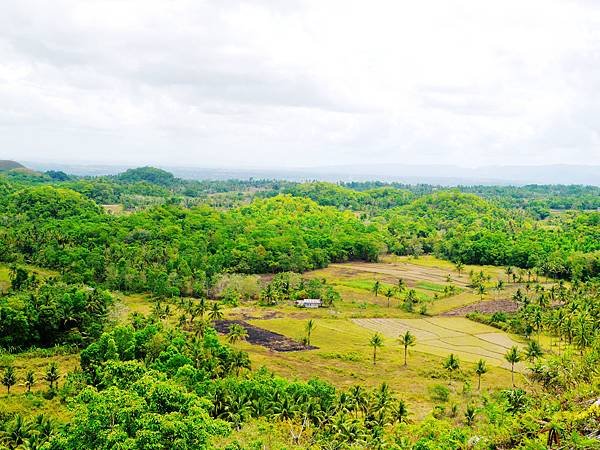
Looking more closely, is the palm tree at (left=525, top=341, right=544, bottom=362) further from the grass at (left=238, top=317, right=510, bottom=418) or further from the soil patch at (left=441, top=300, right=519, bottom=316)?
the soil patch at (left=441, top=300, right=519, bottom=316)

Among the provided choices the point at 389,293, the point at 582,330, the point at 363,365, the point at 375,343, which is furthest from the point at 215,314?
the point at 582,330

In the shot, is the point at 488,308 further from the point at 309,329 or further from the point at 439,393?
the point at 439,393

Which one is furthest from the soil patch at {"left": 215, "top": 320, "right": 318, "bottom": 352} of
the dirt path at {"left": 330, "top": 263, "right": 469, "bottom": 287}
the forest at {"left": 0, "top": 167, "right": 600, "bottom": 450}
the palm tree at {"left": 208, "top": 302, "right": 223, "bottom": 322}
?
the dirt path at {"left": 330, "top": 263, "right": 469, "bottom": 287}

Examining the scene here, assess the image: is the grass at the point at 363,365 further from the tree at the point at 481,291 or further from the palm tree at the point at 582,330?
the tree at the point at 481,291

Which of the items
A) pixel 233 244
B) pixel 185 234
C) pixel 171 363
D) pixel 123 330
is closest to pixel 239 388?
pixel 171 363

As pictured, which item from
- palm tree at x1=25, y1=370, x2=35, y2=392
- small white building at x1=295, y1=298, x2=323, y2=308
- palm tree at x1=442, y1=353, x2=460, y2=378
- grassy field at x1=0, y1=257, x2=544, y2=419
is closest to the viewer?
palm tree at x1=25, y1=370, x2=35, y2=392

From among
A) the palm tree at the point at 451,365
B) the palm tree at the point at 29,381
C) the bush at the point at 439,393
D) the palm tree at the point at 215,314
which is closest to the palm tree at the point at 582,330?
the palm tree at the point at 451,365

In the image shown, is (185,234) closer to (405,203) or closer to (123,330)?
(123,330)

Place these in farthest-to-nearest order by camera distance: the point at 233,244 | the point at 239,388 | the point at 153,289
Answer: the point at 233,244 → the point at 153,289 → the point at 239,388
